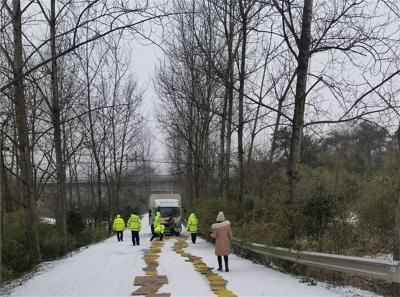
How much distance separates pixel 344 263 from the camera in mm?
9875

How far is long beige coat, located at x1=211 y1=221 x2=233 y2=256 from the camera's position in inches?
555

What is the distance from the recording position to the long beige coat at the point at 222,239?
14.1 metres

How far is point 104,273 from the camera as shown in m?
14.0

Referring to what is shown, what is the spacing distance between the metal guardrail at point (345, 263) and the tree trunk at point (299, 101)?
3.57ft

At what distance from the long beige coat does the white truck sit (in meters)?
24.7

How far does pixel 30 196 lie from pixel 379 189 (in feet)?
50.2

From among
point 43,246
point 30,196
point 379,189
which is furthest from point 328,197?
point 43,246

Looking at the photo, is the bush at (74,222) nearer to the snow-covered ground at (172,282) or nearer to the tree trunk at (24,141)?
the tree trunk at (24,141)

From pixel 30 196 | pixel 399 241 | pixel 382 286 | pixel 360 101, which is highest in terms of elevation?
pixel 360 101

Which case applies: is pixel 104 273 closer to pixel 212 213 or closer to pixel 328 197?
pixel 328 197

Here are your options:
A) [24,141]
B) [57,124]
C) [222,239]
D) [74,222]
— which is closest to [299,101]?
[222,239]

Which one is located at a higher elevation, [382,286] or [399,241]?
[399,241]

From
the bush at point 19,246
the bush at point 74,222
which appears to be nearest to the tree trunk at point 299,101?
the bush at point 19,246

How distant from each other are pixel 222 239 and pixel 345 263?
16.3ft
